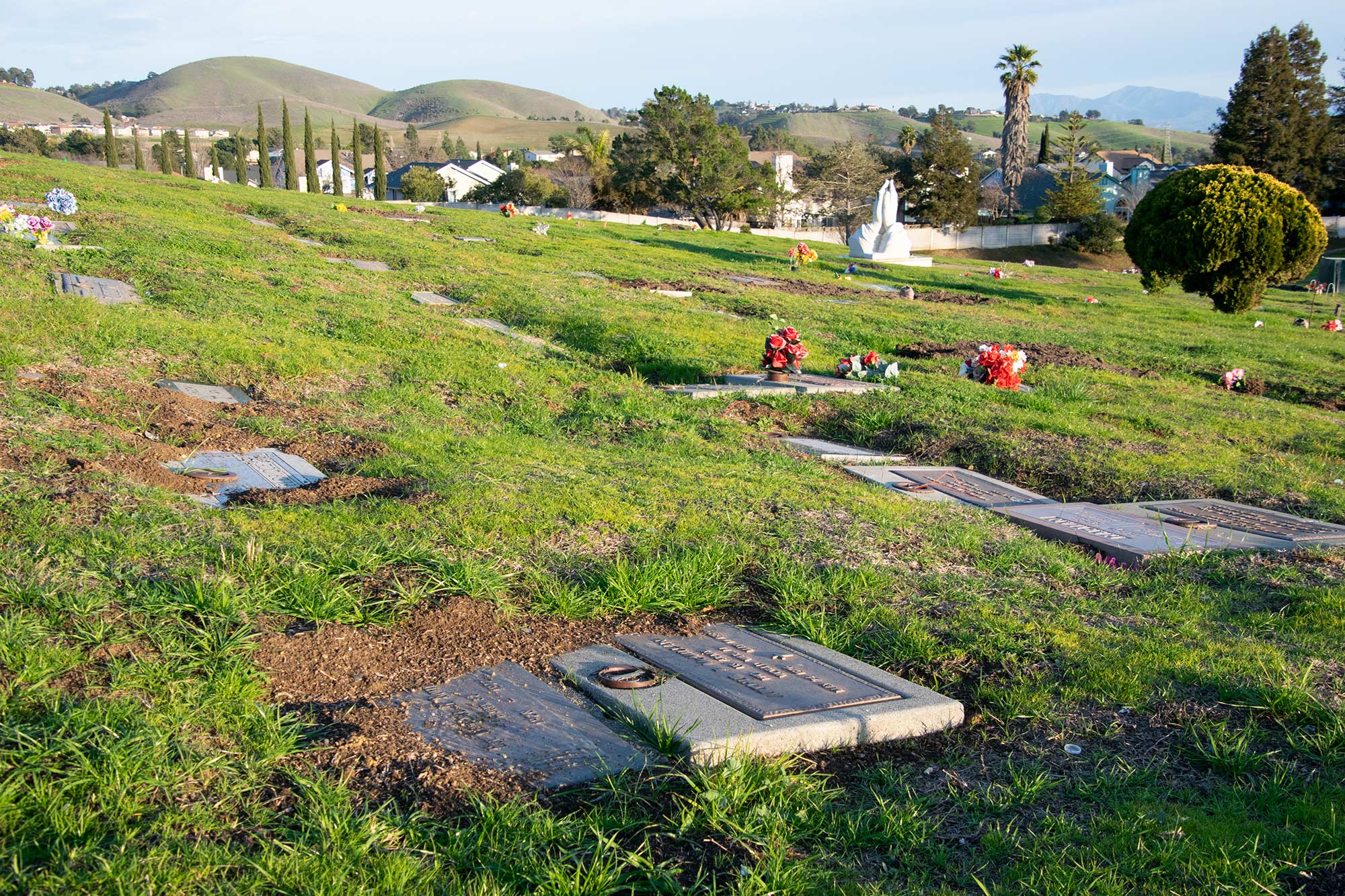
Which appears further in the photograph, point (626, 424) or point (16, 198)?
point (16, 198)

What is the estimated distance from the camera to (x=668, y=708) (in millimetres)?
2986

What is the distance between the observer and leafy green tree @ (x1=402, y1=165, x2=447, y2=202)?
208 feet

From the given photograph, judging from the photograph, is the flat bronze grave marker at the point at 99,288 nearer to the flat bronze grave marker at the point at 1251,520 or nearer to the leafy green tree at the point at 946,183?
the flat bronze grave marker at the point at 1251,520

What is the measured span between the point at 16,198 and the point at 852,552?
1631cm

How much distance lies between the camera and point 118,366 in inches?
261

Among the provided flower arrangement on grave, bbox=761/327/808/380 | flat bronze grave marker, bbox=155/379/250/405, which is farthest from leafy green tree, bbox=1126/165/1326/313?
flat bronze grave marker, bbox=155/379/250/405

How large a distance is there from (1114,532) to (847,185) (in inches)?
1918

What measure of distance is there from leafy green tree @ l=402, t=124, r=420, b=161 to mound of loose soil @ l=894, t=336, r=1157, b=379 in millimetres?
121730

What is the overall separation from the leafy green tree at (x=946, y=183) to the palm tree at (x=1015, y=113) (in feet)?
26.1

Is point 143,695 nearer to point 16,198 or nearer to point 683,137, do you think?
point 16,198

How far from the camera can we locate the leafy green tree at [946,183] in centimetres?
4684

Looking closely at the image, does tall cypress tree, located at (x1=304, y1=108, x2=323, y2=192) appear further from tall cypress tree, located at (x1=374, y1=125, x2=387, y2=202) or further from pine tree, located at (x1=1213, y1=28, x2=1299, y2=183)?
pine tree, located at (x1=1213, y1=28, x2=1299, y2=183)

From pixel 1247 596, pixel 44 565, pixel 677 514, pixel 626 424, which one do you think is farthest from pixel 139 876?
pixel 626 424

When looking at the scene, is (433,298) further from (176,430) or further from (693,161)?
(693,161)
